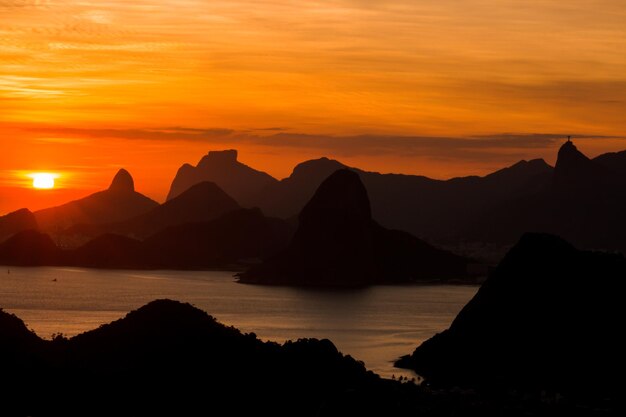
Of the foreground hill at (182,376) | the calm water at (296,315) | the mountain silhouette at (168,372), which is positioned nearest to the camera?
the foreground hill at (182,376)

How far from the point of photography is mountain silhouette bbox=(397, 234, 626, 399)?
74.9 m

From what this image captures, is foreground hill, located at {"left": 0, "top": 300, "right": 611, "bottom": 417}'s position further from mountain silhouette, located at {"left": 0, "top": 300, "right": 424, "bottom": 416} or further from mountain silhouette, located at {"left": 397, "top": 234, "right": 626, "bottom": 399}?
mountain silhouette, located at {"left": 397, "top": 234, "right": 626, "bottom": 399}

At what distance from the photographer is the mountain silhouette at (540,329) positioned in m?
74.9

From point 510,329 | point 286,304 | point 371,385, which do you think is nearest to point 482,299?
point 510,329

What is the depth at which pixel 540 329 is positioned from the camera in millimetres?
79375

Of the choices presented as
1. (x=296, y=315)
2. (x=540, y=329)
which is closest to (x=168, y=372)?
(x=540, y=329)

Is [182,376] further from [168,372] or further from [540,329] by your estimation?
[540,329]

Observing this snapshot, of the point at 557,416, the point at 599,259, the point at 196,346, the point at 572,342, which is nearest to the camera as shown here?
the point at 557,416

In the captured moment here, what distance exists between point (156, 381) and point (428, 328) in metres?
77.4

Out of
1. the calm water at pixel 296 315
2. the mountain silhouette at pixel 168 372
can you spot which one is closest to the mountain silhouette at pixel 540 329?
the calm water at pixel 296 315

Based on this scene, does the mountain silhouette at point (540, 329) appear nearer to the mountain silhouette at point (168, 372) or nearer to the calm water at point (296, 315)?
the calm water at point (296, 315)

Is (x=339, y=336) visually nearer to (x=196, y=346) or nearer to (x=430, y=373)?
(x=430, y=373)

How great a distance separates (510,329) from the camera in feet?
265

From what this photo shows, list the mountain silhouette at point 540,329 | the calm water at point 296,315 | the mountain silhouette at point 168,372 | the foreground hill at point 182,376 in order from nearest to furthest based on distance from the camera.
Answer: the foreground hill at point 182,376 < the mountain silhouette at point 168,372 < the mountain silhouette at point 540,329 < the calm water at point 296,315
